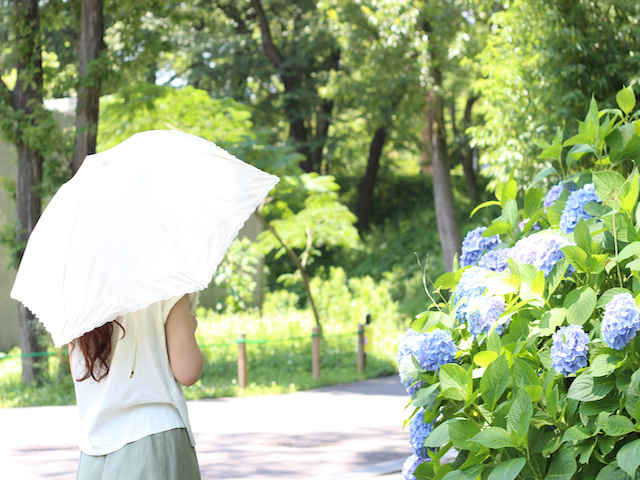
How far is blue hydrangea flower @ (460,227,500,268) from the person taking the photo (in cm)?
333

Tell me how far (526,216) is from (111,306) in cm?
169

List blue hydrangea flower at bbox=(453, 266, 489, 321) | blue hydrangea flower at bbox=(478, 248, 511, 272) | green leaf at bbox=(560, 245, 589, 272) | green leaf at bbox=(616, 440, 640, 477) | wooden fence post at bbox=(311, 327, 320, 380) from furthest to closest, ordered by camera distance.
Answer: wooden fence post at bbox=(311, 327, 320, 380), blue hydrangea flower at bbox=(478, 248, 511, 272), blue hydrangea flower at bbox=(453, 266, 489, 321), green leaf at bbox=(560, 245, 589, 272), green leaf at bbox=(616, 440, 640, 477)

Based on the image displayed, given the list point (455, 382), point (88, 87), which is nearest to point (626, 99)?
point (455, 382)

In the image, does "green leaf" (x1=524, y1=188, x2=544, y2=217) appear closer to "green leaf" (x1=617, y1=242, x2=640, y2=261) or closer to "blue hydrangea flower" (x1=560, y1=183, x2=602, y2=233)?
"blue hydrangea flower" (x1=560, y1=183, x2=602, y2=233)

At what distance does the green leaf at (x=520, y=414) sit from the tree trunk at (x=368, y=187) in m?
25.7

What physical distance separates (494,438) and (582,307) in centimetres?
50

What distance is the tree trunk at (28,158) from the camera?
11969 millimetres

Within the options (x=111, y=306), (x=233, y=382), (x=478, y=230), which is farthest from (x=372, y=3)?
(x=111, y=306)

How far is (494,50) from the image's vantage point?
1252 centimetres

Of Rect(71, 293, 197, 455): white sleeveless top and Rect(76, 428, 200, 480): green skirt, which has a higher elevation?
Rect(71, 293, 197, 455): white sleeveless top

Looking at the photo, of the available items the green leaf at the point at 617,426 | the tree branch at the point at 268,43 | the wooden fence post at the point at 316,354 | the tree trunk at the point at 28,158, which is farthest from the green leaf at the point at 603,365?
the tree branch at the point at 268,43

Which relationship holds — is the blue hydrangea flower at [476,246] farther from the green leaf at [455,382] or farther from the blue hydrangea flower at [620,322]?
the blue hydrangea flower at [620,322]

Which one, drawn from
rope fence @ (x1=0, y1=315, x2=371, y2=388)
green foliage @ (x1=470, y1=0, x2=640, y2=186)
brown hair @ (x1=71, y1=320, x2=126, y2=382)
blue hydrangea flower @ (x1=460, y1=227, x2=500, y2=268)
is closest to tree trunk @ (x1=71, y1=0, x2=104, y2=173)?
rope fence @ (x1=0, y1=315, x2=371, y2=388)

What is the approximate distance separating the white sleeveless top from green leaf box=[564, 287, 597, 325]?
122 centimetres
